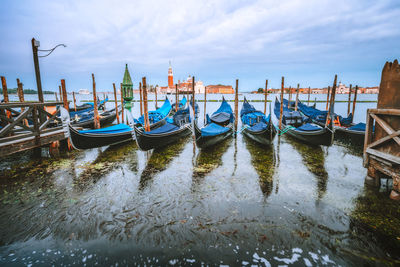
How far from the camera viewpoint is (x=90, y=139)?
5578 millimetres

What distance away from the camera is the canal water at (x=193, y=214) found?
2.25 metres

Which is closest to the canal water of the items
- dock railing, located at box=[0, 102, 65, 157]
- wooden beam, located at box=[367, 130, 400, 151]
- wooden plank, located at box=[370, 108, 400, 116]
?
dock railing, located at box=[0, 102, 65, 157]

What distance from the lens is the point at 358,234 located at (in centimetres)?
254

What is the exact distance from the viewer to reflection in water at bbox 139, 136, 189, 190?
4.45m

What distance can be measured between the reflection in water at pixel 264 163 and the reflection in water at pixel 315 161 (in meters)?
0.88

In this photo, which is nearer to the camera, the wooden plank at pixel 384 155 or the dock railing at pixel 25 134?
the wooden plank at pixel 384 155

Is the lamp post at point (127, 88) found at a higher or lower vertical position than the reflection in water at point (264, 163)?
higher

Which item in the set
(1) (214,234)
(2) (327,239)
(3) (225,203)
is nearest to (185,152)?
(3) (225,203)

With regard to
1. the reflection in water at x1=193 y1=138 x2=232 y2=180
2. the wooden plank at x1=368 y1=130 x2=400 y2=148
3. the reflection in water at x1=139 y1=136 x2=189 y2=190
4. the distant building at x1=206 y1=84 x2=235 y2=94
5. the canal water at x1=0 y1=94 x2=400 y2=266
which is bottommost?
the reflection in water at x1=193 y1=138 x2=232 y2=180

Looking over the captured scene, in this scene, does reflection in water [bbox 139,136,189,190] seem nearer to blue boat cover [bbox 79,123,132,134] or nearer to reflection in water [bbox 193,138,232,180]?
reflection in water [bbox 193,138,232,180]

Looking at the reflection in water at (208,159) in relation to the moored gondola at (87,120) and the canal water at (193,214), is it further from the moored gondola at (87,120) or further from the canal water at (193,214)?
the moored gondola at (87,120)

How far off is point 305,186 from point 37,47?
739 centimetres

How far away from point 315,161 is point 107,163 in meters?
5.83

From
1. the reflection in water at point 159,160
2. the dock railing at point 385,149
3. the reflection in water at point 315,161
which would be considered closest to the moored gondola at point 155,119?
the reflection in water at point 159,160
